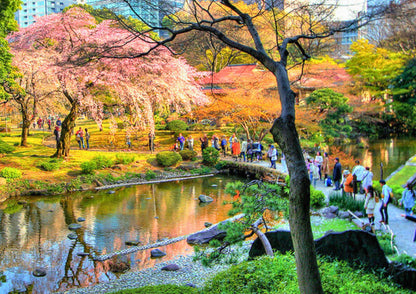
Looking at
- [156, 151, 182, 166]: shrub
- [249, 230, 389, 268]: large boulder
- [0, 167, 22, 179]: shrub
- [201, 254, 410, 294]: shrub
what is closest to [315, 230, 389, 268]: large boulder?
[249, 230, 389, 268]: large boulder

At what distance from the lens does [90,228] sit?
42.1 ft

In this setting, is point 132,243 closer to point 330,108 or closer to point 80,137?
point 80,137

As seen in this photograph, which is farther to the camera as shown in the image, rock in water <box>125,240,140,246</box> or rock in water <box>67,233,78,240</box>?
rock in water <box>67,233,78,240</box>

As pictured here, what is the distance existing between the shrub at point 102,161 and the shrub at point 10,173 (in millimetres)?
3533

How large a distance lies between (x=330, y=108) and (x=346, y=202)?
790 inches

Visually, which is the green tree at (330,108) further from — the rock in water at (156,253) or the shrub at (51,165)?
the rock in water at (156,253)

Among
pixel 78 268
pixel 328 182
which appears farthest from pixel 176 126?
pixel 78 268

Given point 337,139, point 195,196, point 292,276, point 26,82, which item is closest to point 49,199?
point 195,196

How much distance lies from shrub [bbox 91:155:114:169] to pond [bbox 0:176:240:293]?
83.3 inches

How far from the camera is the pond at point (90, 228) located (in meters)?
9.34

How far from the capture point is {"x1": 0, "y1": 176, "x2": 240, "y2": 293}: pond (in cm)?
934

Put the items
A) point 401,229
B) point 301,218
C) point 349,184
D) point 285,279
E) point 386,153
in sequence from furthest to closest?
point 386,153 < point 349,184 < point 401,229 < point 285,279 < point 301,218

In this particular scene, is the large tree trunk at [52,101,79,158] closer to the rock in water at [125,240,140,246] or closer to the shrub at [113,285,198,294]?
the rock in water at [125,240,140,246]

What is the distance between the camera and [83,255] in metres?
10.4
